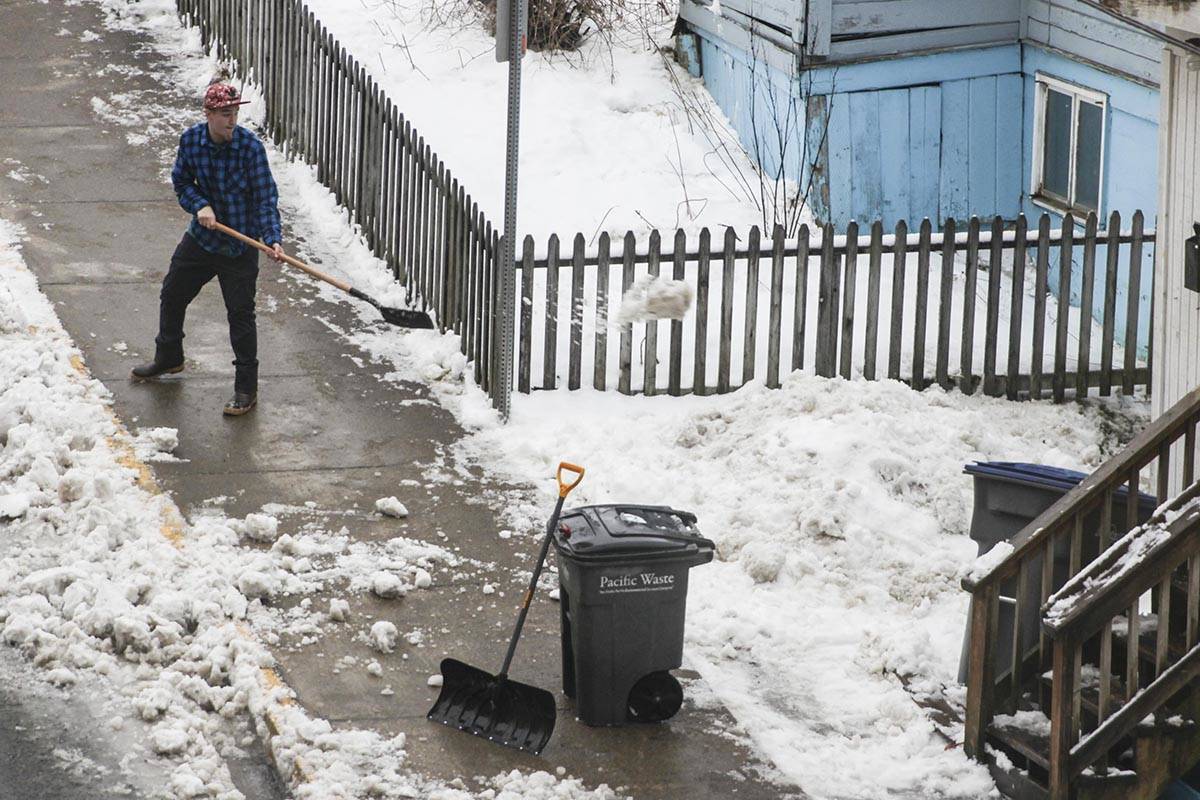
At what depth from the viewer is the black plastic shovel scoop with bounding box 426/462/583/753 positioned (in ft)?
22.8

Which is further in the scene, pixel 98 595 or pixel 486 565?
pixel 486 565

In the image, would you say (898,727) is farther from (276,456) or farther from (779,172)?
(779,172)

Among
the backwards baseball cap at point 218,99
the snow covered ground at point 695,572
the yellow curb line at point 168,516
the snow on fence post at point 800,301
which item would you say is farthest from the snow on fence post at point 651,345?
the yellow curb line at point 168,516

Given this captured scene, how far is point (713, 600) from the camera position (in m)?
8.31

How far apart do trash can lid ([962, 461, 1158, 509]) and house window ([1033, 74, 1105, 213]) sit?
621 cm

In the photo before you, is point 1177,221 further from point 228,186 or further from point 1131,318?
point 228,186

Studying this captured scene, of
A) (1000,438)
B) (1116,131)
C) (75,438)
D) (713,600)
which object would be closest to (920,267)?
(1000,438)

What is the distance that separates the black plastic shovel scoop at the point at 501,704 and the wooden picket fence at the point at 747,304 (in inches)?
139

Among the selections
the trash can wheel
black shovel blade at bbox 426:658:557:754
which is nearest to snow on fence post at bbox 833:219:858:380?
the trash can wheel

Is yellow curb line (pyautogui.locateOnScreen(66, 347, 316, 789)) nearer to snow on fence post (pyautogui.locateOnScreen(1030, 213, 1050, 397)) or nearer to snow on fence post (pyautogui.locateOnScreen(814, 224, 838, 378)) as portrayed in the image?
snow on fence post (pyautogui.locateOnScreen(814, 224, 838, 378))

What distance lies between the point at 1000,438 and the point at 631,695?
13.8ft

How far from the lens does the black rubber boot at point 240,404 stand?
33.6ft

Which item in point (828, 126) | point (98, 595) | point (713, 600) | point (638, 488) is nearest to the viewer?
point (98, 595)

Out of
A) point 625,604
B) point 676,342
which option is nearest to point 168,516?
point 625,604
